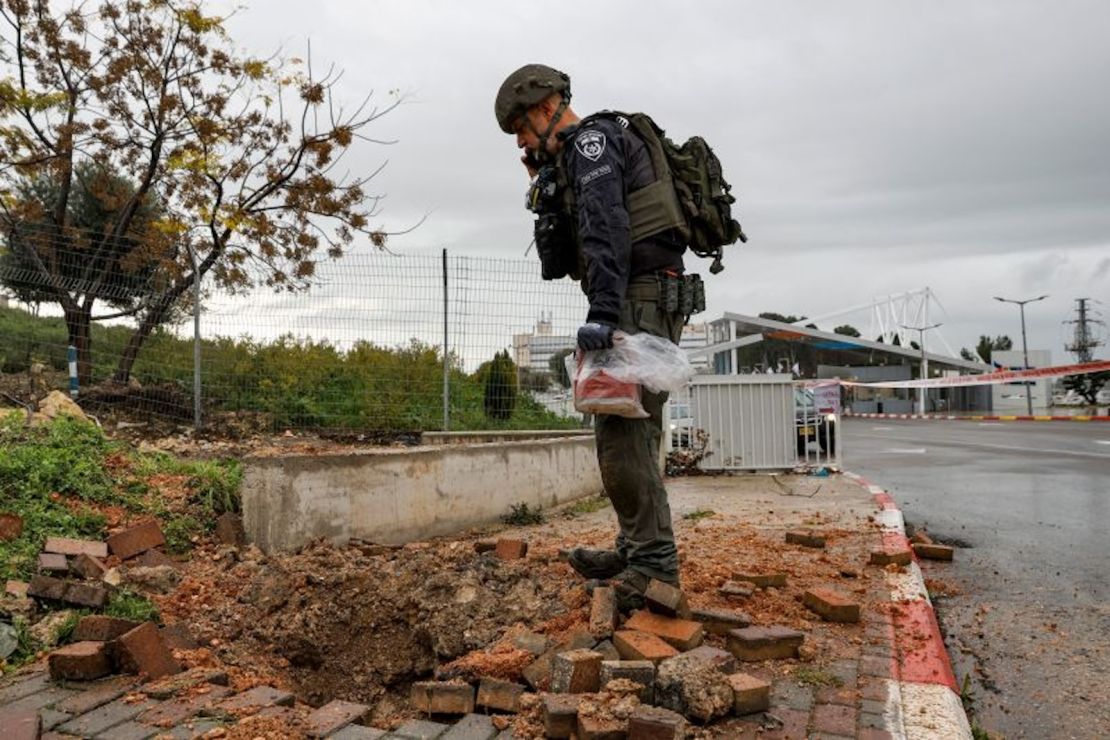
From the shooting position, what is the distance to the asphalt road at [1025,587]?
9.58 ft

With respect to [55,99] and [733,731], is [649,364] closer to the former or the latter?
[733,731]

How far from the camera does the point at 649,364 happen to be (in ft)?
10.3

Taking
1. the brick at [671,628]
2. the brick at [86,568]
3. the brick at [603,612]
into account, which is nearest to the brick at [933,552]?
the brick at [671,628]

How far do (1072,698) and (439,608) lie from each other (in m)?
2.38

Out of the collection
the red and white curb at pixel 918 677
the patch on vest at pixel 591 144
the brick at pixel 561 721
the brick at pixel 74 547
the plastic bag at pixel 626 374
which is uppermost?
the patch on vest at pixel 591 144

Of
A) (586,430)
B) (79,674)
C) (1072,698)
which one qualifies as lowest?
(1072,698)

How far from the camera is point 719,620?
122 inches

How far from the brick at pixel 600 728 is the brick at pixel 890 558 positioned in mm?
2808

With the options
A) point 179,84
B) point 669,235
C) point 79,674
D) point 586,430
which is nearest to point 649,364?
point 669,235

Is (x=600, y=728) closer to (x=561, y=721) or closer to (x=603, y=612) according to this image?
(x=561, y=721)

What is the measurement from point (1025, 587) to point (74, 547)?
497 centimetres

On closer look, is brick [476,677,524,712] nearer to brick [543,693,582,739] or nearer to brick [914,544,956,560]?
brick [543,693,582,739]

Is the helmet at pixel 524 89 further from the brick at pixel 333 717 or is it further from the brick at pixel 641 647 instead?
the brick at pixel 333 717

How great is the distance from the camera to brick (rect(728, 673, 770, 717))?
244cm
